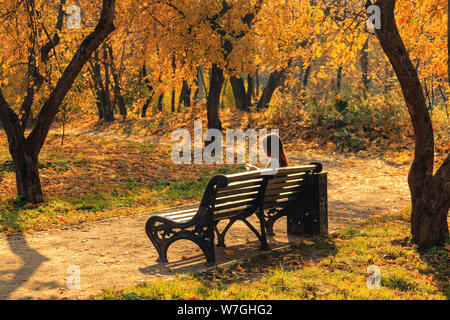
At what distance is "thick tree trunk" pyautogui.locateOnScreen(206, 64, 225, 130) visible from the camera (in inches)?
692

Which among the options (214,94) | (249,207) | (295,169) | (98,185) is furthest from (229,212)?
(214,94)

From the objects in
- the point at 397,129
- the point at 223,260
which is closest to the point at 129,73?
the point at 397,129

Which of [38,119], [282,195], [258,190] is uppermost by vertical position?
[38,119]

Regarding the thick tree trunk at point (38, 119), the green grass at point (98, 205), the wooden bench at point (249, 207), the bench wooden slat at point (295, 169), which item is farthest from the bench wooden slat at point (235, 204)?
the thick tree trunk at point (38, 119)

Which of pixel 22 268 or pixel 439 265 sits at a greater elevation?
pixel 22 268

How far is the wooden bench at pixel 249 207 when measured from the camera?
19.8 ft

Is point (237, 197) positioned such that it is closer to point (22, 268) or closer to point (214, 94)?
point (22, 268)

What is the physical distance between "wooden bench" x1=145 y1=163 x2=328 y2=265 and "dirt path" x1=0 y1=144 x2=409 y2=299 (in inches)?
10.6

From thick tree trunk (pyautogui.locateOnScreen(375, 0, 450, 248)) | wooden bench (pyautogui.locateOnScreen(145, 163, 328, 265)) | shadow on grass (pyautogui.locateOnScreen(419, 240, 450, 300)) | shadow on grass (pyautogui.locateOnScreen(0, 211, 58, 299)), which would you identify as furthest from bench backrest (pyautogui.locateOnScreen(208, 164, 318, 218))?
shadow on grass (pyautogui.locateOnScreen(0, 211, 58, 299))

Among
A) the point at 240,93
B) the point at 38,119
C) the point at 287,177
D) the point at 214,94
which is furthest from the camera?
the point at 240,93

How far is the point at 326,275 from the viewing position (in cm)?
560

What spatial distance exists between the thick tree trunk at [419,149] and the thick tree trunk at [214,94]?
11.1 metres

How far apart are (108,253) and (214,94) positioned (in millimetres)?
11747
